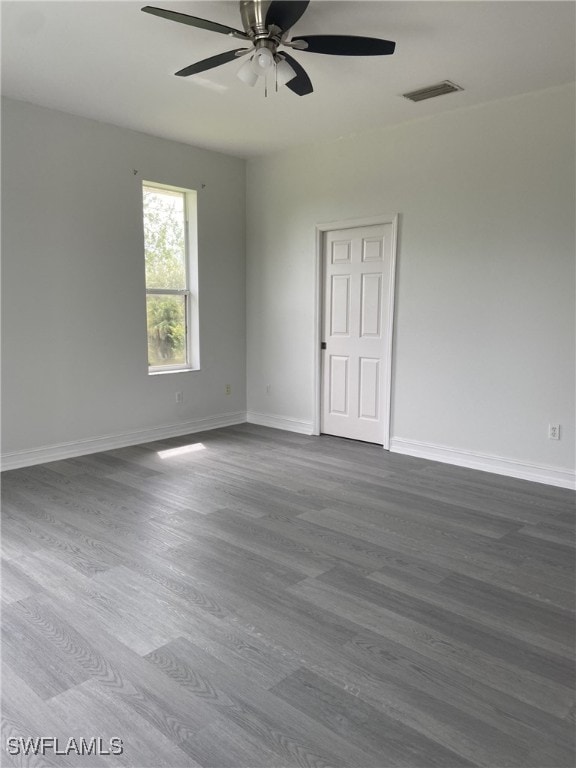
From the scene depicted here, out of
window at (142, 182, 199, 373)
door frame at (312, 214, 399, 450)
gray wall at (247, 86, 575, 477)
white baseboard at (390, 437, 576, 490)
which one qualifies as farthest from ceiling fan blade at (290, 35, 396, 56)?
white baseboard at (390, 437, 576, 490)

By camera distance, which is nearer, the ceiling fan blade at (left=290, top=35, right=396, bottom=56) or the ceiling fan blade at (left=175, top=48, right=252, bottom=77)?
the ceiling fan blade at (left=290, top=35, right=396, bottom=56)

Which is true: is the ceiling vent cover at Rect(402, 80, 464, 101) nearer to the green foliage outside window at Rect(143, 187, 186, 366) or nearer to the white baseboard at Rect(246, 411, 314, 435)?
the green foliage outside window at Rect(143, 187, 186, 366)

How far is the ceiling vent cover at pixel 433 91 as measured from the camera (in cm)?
377

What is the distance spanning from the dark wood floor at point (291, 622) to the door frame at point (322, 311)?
115 centimetres

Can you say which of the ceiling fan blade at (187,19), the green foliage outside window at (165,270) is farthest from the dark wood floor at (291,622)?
the ceiling fan blade at (187,19)

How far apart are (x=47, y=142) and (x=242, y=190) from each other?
216 cm

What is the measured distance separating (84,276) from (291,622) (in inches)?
140

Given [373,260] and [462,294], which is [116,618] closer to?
[462,294]

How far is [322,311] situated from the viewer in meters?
5.47

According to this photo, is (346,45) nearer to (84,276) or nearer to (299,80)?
(299,80)

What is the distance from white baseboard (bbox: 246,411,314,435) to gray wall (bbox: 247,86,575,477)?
1.01 m

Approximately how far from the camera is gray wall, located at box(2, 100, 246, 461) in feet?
14.0

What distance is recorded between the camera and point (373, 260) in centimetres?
502

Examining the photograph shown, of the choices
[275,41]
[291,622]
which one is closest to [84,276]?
[275,41]
